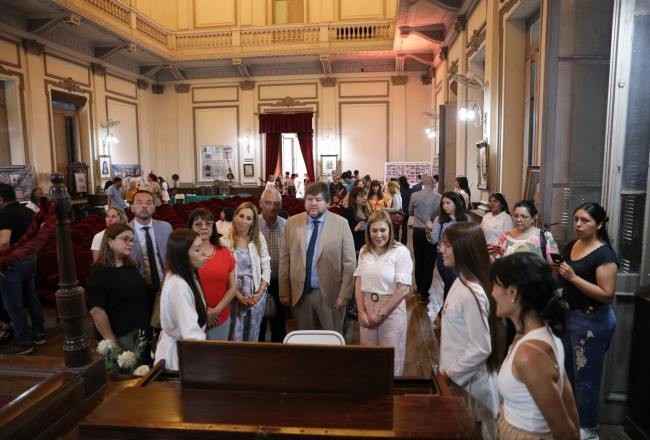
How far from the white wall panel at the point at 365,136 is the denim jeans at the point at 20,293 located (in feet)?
36.4

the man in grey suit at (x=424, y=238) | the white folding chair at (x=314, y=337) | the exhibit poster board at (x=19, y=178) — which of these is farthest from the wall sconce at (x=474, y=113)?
the exhibit poster board at (x=19, y=178)

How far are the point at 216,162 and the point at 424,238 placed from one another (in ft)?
35.3

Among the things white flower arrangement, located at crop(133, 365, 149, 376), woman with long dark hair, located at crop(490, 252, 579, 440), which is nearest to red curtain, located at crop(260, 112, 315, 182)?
white flower arrangement, located at crop(133, 365, 149, 376)

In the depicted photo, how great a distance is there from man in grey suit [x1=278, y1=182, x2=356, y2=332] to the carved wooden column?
163 cm

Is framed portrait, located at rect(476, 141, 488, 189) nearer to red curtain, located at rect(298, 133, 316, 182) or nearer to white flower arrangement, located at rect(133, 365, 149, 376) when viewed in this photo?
white flower arrangement, located at rect(133, 365, 149, 376)

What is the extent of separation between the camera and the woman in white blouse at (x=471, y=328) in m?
1.92

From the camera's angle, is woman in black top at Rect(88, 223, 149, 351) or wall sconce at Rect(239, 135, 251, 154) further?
wall sconce at Rect(239, 135, 251, 154)

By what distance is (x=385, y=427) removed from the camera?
3.68ft

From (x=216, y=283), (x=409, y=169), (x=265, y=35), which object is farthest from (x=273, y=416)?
(x=265, y=35)

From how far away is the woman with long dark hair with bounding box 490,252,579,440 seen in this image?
1.31 meters

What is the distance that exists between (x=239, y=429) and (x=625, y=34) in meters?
3.02

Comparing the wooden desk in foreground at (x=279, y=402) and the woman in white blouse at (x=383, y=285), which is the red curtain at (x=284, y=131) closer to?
the woman in white blouse at (x=383, y=285)

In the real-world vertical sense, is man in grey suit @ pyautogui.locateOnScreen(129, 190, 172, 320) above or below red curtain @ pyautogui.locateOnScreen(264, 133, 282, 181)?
below

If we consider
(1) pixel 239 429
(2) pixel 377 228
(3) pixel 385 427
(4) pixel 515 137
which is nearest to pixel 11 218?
(2) pixel 377 228
